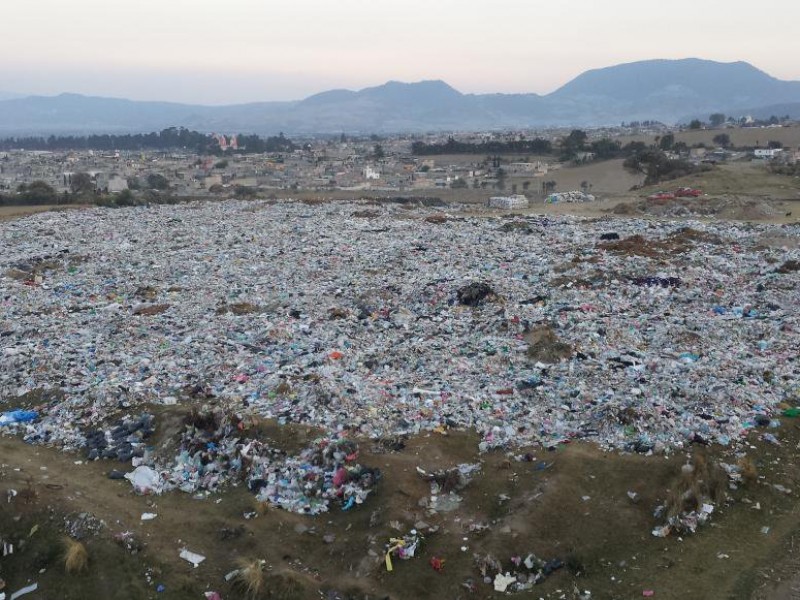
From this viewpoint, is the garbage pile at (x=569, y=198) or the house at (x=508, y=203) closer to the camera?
the house at (x=508, y=203)

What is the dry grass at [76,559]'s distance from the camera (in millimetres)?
5039

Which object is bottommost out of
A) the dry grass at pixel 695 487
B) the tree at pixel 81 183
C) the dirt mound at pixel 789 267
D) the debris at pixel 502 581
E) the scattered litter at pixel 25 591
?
the scattered litter at pixel 25 591

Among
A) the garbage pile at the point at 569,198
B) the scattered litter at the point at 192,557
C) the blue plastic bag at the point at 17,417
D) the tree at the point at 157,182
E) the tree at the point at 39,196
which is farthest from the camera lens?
the tree at the point at 157,182

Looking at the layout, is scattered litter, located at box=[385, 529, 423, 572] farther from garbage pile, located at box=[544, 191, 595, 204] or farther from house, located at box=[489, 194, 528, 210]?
garbage pile, located at box=[544, 191, 595, 204]

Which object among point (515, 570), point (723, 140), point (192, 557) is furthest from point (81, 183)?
point (723, 140)

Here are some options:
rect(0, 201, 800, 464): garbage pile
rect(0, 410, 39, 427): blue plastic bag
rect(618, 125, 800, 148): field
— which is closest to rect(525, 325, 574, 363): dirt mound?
rect(0, 201, 800, 464): garbage pile

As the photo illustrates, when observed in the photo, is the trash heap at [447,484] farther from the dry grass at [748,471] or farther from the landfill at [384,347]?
the dry grass at [748,471]

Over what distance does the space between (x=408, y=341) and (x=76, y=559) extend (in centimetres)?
532

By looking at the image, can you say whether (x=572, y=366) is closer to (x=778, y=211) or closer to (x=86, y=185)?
(x=778, y=211)

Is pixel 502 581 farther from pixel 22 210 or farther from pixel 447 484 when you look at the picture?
pixel 22 210

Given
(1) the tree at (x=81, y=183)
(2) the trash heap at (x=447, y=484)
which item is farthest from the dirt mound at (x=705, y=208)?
(1) the tree at (x=81, y=183)

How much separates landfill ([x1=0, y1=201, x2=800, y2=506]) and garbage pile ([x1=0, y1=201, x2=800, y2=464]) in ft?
0.11

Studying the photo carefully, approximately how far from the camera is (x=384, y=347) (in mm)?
9211

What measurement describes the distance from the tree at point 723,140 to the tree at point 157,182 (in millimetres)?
47002
